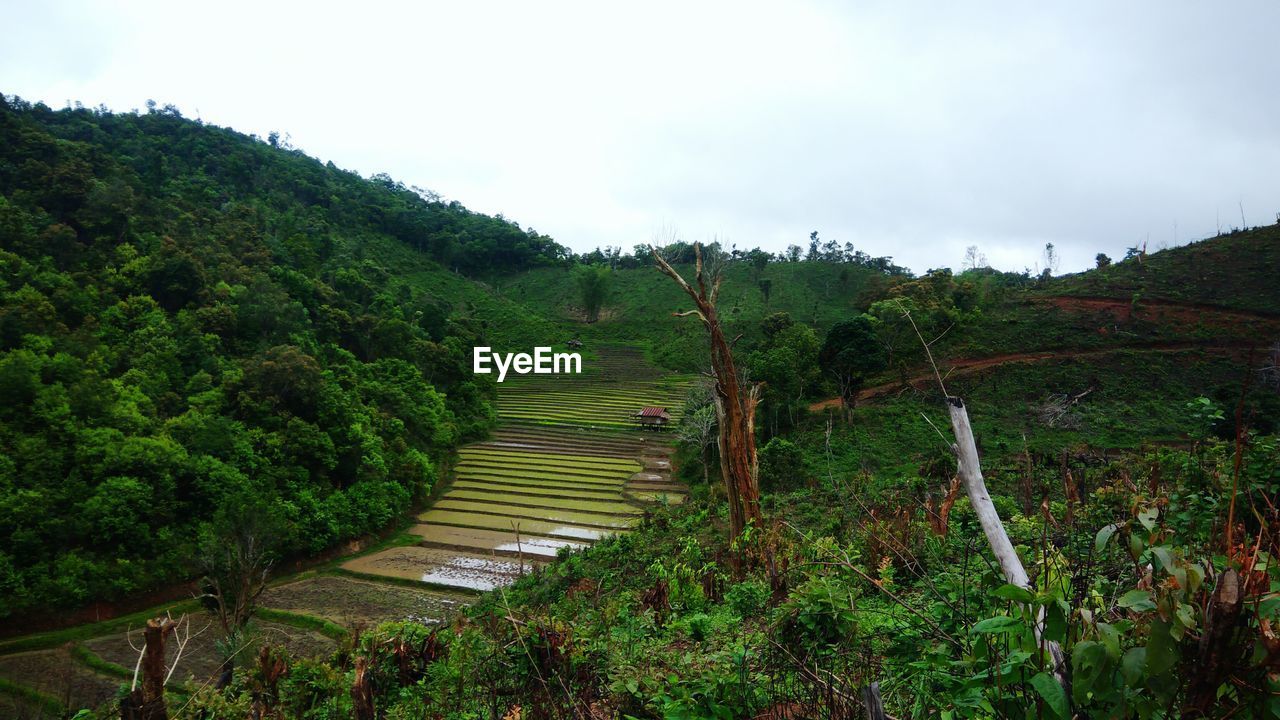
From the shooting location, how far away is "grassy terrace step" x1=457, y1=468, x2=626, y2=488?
21.5m

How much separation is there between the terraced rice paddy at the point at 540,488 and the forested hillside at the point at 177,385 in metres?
1.45

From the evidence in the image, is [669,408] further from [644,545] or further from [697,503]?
[644,545]

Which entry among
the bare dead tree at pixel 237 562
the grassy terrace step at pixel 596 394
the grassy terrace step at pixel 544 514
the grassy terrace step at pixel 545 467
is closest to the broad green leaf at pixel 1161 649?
the bare dead tree at pixel 237 562

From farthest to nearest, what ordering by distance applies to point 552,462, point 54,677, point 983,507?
point 552,462 < point 54,677 < point 983,507

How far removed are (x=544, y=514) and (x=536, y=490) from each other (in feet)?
7.73

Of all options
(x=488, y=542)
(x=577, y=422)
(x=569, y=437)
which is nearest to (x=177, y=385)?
(x=488, y=542)

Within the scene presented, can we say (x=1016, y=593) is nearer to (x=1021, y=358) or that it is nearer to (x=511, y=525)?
(x=511, y=525)

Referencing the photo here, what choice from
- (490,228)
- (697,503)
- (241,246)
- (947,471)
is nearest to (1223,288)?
(947,471)

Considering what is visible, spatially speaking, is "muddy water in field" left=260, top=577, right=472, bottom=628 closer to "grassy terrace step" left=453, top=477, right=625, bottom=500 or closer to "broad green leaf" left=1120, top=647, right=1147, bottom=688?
"grassy terrace step" left=453, top=477, right=625, bottom=500

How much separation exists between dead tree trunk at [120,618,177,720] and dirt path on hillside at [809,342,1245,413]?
20391 mm

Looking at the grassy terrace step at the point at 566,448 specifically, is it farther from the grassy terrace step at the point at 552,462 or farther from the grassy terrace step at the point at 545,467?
the grassy terrace step at the point at 545,467

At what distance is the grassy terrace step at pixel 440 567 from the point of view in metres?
14.0

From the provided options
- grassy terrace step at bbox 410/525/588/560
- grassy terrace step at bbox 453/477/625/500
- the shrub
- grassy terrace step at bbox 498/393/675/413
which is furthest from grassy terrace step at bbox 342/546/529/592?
grassy terrace step at bbox 498/393/675/413

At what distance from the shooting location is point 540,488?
2094 cm
